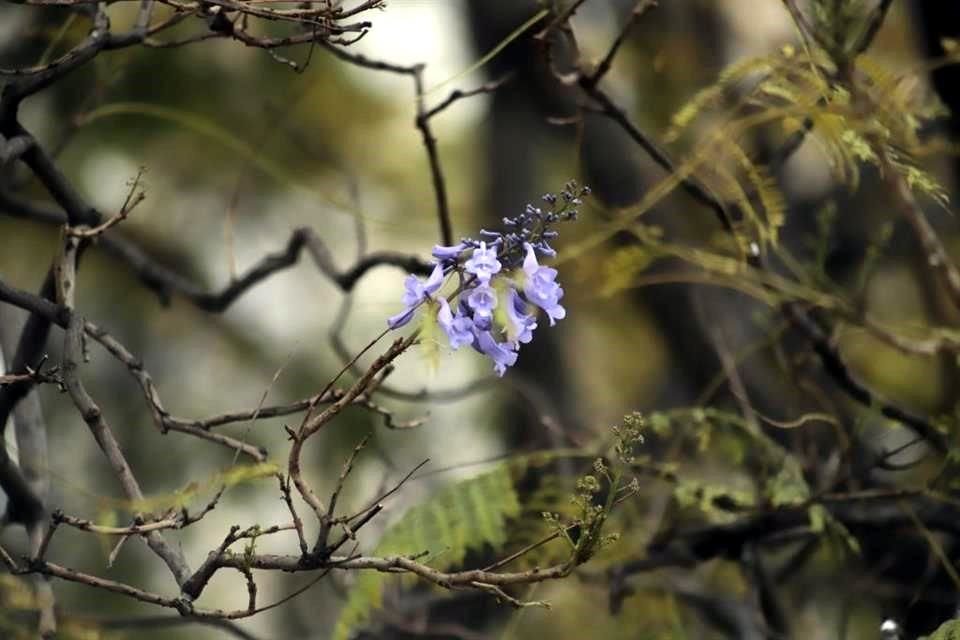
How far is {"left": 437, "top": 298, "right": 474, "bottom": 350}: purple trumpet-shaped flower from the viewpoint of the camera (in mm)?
944

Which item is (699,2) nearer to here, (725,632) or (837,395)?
(837,395)

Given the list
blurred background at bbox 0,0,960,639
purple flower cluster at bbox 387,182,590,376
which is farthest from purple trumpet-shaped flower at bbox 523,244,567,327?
blurred background at bbox 0,0,960,639

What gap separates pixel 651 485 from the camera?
2025mm

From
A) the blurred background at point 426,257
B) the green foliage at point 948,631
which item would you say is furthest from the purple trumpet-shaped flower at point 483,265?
the blurred background at point 426,257

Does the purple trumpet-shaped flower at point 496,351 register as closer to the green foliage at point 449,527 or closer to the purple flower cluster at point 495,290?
the purple flower cluster at point 495,290

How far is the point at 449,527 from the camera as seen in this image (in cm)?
161

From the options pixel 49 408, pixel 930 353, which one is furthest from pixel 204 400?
pixel 930 353

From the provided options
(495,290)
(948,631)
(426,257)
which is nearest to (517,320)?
(495,290)

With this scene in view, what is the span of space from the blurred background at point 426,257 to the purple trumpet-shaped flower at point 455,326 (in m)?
0.94

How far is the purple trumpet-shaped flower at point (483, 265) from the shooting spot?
95 cm

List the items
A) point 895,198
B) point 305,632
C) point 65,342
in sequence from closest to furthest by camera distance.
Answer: point 65,342 < point 895,198 < point 305,632

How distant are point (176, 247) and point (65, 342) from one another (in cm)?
229

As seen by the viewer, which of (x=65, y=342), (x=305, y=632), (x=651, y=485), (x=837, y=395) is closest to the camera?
(x=65, y=342)

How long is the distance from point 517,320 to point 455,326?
46mm
